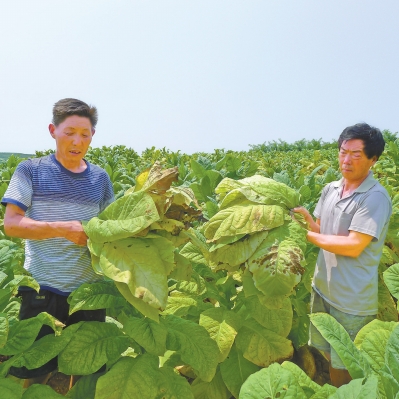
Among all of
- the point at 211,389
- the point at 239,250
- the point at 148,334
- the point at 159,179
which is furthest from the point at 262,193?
the point at 211,389

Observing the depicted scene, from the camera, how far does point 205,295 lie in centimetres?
265

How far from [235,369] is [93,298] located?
3.12 ft

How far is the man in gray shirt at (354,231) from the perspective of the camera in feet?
8.25

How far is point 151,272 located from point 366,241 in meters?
1.33

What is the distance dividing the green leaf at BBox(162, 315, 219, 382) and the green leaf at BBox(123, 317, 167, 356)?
12 cm

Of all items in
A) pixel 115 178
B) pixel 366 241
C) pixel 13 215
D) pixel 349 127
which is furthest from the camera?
pixel 115 178

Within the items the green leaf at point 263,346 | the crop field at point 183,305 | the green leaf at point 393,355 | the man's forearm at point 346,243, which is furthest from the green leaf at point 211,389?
the green leaf at point 393,355

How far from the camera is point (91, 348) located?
6.74ft

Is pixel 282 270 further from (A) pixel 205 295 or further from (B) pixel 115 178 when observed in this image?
(B) pixel 115 178

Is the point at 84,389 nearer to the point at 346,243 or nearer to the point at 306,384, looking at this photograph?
the point at 306,384

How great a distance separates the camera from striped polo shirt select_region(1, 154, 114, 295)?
7.20 feet

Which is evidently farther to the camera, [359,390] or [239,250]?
[239,250]

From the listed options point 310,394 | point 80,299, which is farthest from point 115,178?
point 310,394

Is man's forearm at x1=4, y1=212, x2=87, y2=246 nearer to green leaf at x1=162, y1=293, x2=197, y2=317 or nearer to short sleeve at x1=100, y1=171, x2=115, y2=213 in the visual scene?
short sleeve at x1=100, y1=171, x2=115, y2=213
